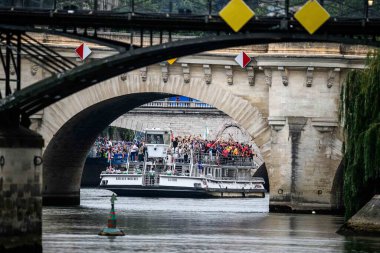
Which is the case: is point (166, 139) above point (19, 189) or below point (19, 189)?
above

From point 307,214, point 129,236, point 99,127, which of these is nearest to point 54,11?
point 129,236

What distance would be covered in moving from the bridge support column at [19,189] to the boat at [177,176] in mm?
40079

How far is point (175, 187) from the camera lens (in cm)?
7856

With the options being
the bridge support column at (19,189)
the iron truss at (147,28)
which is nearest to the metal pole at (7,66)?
the iron truss at (147,28)

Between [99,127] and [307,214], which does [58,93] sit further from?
[99,127]

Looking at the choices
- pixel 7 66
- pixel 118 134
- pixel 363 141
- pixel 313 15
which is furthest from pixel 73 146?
pixel 118 134

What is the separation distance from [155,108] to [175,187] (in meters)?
12.6

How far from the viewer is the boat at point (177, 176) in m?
78.6

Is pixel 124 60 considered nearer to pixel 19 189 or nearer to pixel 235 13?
pixel 235 13

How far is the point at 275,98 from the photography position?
59469 mm

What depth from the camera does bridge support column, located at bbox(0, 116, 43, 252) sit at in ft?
120

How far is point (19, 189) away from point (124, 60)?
3.85 metres

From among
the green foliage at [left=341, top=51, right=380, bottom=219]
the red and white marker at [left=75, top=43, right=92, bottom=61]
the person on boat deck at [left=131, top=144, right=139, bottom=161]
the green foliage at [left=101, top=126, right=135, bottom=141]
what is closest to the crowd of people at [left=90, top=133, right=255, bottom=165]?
the person on boat deck at [left=131, top=144, right=139, bottom=161]

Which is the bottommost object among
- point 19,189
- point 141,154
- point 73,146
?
point 19,189
